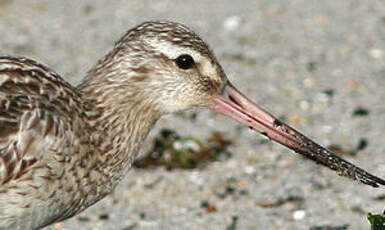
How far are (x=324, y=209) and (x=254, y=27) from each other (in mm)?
4159

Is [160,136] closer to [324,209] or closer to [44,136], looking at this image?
[324,209]

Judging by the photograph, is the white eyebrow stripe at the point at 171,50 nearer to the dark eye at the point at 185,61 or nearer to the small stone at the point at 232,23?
the dark eye at the point at 185,61

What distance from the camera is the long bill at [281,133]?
620 cm

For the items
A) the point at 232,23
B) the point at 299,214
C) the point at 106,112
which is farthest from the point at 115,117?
the point at 232,23

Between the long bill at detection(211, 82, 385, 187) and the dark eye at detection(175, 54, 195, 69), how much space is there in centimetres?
31

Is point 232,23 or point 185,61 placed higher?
point 232,23

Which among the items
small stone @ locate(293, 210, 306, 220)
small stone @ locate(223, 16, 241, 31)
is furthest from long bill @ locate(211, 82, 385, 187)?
small stone @ locate(223, 16, 241, 31)

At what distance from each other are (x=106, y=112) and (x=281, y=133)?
117 cm

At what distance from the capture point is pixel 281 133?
628cm

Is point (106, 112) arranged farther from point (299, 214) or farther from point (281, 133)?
point (299, 214)

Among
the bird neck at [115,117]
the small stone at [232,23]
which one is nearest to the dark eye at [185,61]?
the bird neck at [115,117]

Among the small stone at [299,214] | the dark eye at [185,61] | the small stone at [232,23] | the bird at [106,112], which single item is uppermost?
the small stone at [232,23]

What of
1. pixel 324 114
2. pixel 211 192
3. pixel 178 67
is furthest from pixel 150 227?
pixel 324 114

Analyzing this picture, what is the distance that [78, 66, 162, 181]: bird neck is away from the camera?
6.19m
